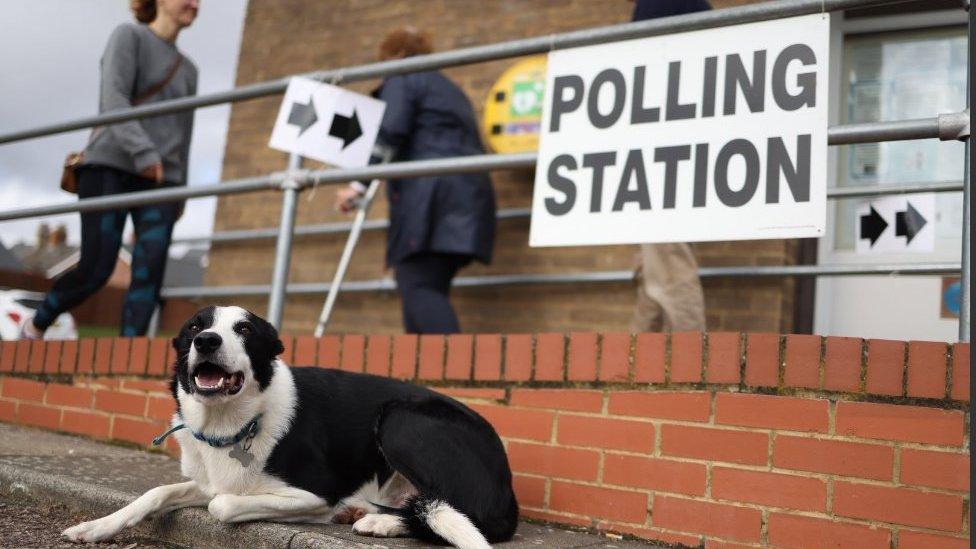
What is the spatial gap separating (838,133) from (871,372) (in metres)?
0.65

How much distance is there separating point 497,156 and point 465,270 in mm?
2545

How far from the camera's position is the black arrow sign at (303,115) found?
355cm

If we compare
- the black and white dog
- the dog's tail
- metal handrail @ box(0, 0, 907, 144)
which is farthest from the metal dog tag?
metal handrail @ box(0, 0, 907, 144)

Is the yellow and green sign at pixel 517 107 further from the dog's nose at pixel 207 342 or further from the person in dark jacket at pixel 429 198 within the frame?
the dog's nose at pixel 207 342

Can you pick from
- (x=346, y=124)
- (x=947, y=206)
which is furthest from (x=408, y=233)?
(x=947, y=206)

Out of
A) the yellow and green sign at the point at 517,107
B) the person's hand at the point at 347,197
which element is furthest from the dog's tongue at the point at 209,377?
the yellow and green sign at the point at 517,107

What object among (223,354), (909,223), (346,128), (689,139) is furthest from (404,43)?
(223,354)

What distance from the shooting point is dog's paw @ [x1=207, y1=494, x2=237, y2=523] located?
2.38 m

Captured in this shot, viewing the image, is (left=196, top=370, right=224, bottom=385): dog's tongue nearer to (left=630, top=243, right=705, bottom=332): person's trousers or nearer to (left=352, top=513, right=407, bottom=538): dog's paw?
(left=352, top=513, right=407, bottom=538): dog's paw

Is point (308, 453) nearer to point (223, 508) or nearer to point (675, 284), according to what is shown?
point (223, 508)

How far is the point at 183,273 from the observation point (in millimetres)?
53031

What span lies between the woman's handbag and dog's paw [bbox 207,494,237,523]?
8.24ft

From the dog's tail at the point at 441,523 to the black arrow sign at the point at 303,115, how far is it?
5.36 feet

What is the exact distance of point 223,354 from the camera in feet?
7.84
